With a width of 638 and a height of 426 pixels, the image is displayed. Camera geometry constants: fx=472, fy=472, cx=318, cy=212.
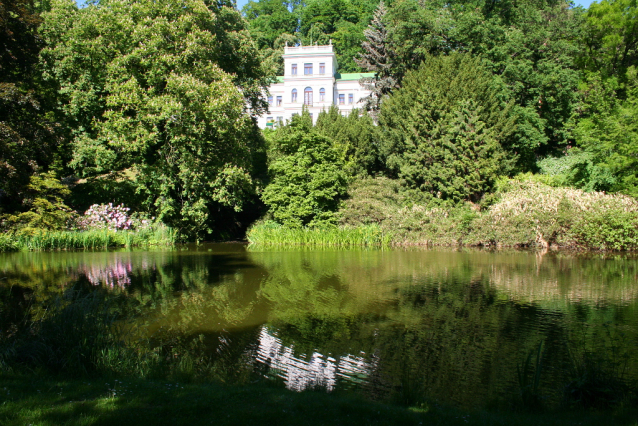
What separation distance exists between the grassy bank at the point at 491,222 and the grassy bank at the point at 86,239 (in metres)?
4.63

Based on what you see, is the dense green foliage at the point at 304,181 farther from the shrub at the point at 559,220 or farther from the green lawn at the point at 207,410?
the green lawn at the point at 207,410

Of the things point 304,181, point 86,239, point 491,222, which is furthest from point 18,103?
point 491,222

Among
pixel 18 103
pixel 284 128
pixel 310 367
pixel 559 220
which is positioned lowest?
pixel 310 367

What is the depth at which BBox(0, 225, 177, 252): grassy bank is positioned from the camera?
1898cm

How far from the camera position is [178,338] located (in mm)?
7766

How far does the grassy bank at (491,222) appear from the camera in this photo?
798 inches

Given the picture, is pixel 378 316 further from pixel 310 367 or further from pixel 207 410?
pixel 207 410

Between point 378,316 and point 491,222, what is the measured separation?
15.5 meters

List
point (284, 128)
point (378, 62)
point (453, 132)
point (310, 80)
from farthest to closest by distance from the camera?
point (310, 80)
point (378, 62)
point (284, 128)
point (453, 132)

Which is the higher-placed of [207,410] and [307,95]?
[307,95]

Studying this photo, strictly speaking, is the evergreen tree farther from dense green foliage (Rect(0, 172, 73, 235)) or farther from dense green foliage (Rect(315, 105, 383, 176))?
dense green foliage (Rect(0, 172, 73, 235))

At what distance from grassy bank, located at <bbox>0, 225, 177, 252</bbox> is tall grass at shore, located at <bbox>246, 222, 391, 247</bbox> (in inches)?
182

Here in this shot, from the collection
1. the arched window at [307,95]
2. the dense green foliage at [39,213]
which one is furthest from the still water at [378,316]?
the arched window at [307,95]

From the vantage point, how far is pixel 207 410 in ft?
14.8
